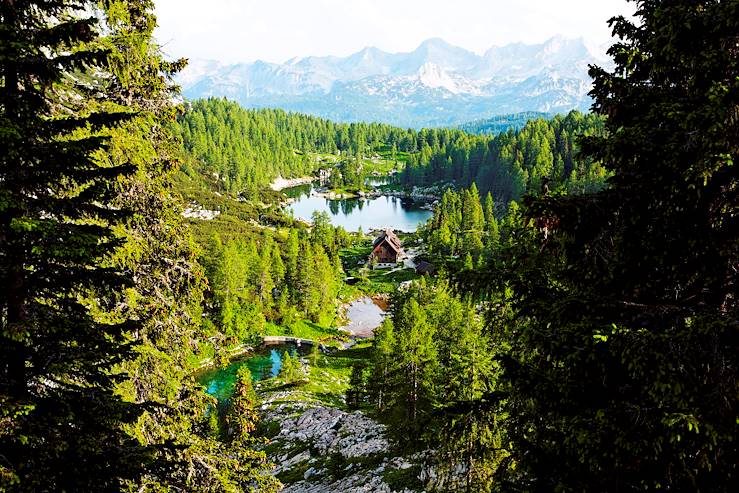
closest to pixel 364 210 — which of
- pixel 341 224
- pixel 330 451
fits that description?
pixel 341 224

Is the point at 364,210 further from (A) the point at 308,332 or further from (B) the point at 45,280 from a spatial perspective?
(B) the point at 45,280

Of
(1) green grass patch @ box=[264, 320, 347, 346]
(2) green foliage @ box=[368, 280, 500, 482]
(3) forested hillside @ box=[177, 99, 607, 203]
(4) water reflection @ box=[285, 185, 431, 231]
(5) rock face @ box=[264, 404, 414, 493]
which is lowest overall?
(1) green grass patch @ box=[264, 320, 347, 346]

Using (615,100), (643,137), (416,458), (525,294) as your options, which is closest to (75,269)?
(525,294)

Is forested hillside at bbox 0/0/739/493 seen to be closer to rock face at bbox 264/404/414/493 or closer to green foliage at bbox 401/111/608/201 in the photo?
rock face at bbox 264/404/414/493

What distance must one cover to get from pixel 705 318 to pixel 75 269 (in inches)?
302

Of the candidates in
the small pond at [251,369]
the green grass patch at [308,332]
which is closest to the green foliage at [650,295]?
the small pond at [251,369]

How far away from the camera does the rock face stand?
1015 inches

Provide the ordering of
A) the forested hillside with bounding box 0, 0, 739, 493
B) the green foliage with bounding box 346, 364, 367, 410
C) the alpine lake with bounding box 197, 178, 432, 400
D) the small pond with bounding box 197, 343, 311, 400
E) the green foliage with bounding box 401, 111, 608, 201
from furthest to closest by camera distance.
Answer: the green foliage with bounding box 401, 111, 608, 201
the alpine lake with bounding box 197, 178, 432, 400
the small pond with bounding box 197, 343, 311, 400
the green foliage with bounding box 346, 364, 367, 410
the forested hillside with bounding box 0, 0, 739, 493

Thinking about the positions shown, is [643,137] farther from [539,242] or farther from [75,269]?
[75,269]

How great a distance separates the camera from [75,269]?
6.38m

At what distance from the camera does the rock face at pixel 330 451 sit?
84.6 feet

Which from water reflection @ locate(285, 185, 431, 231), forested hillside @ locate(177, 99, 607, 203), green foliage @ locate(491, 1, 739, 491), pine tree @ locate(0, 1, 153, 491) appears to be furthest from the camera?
water reflection @ locate(285, 185, 431, 231)

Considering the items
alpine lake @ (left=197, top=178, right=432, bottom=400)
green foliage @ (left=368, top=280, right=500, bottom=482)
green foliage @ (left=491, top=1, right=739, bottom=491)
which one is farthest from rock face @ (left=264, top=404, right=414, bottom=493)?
green foliage @ (left=491, top=1, right=739, bottom=491)

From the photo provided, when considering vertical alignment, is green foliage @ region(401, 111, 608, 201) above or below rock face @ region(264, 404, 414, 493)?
above
